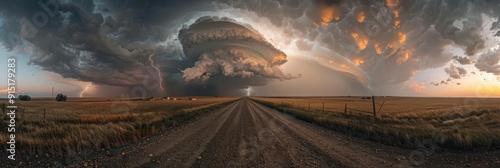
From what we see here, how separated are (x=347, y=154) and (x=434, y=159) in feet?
10.0

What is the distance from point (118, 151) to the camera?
390 inches

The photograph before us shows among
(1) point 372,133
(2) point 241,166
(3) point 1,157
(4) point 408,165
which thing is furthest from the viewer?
(1) point 372,133

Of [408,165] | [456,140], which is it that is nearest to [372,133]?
[456,140]

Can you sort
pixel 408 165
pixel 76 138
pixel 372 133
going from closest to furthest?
pixel 408 165 < pixel 76 138 < pixel 372 133

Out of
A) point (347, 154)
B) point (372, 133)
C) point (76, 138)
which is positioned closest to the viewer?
point (347, 154)

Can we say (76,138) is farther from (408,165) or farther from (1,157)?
(408,165)

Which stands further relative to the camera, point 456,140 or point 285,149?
point 456,140

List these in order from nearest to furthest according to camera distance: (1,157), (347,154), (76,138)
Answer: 1. (1,157)
2. (347,154)
3. (76,138)

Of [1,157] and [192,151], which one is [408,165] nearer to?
[192,151]

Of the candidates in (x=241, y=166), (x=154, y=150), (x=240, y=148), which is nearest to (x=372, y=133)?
(x=240, y=148)

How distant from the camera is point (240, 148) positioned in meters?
10.5

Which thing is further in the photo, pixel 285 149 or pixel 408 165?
pixel 285 149

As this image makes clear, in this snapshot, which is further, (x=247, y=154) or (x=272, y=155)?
(x=247, y=154)

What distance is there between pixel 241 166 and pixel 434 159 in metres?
7.18
